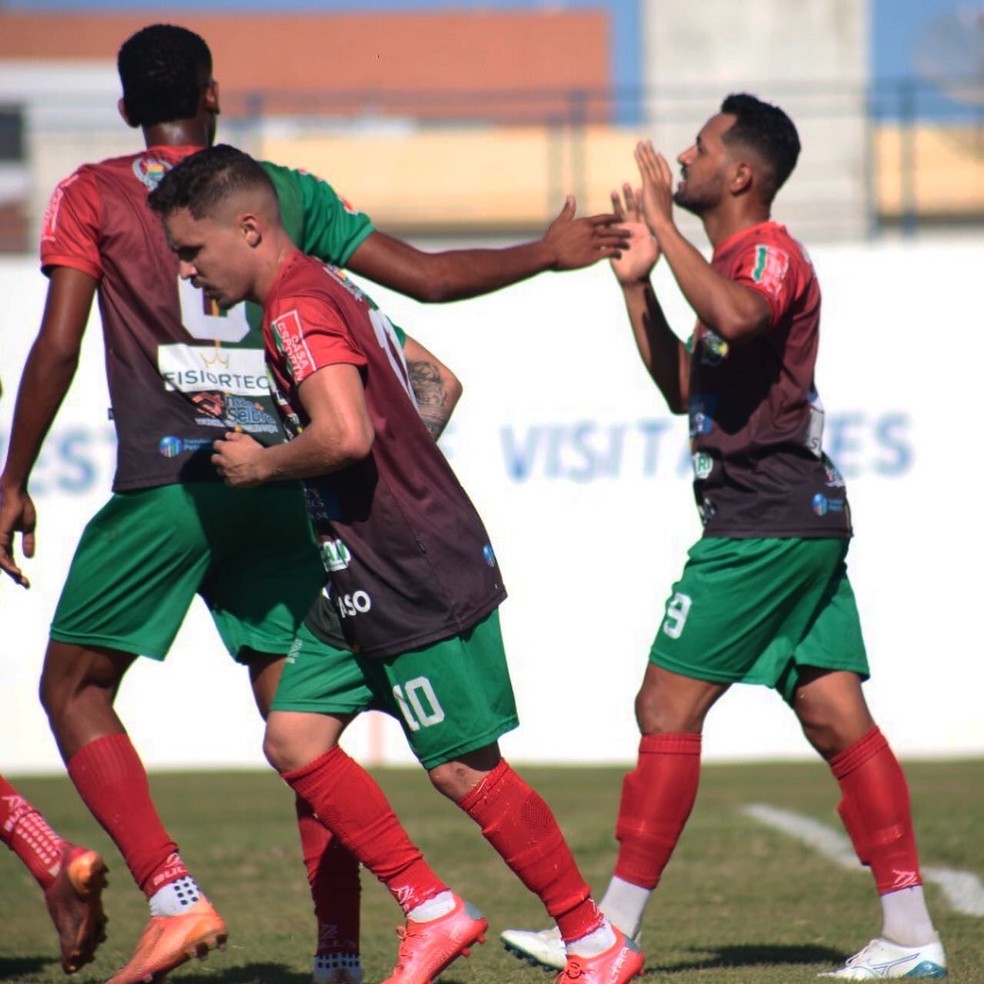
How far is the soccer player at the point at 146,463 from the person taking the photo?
424cm

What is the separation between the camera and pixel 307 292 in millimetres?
3715

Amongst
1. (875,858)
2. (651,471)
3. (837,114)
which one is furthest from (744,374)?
(837,114)

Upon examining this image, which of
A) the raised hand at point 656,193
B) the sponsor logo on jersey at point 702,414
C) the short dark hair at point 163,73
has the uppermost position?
the short dark hair at point 163,73

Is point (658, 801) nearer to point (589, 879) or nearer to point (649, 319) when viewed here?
point (649, 319)

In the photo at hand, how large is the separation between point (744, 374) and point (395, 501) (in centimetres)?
125

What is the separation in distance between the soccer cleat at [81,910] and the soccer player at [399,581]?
618 mm

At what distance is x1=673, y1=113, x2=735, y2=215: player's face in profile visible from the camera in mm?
4770

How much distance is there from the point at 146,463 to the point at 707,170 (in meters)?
1.75

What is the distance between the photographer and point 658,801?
455 cm

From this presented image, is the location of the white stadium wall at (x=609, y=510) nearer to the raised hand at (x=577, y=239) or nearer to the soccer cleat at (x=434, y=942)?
the raised hand at (x=577, y=239)

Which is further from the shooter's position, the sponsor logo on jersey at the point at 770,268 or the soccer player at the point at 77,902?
the sponsor logo on jersey at the point at 770,268

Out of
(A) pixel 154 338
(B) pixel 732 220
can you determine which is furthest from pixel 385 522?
(B) pixel 732 220

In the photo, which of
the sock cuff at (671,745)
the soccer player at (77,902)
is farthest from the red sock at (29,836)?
the sock cuff at (671,745)

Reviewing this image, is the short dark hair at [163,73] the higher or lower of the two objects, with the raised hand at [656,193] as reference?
higher
